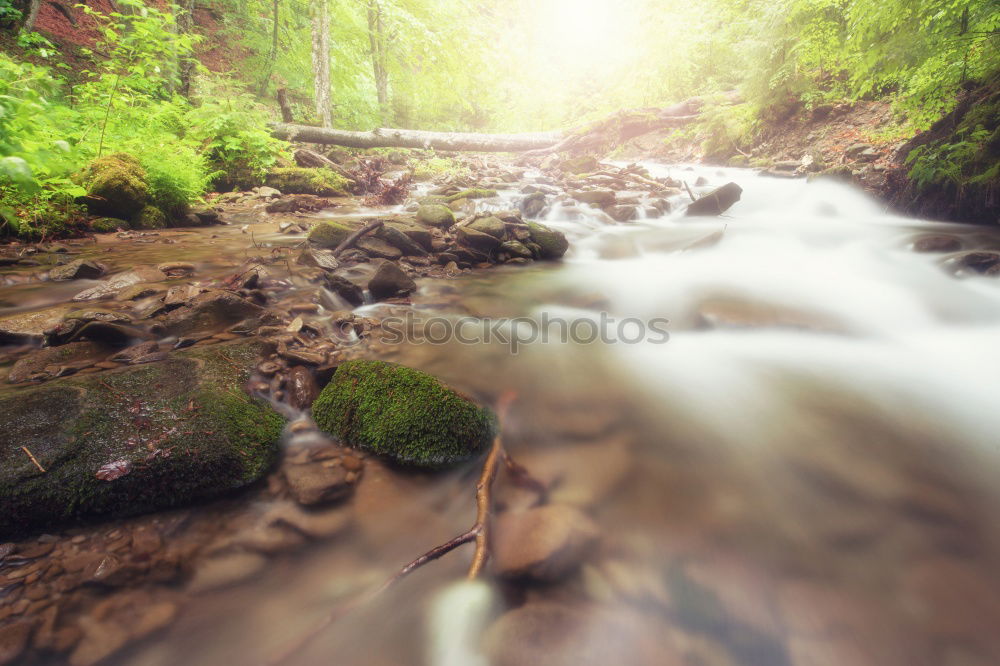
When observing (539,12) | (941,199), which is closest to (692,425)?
(941,199)

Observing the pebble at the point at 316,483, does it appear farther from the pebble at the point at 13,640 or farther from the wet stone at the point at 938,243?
the wet stone at the point at 938,243

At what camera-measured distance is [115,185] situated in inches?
213

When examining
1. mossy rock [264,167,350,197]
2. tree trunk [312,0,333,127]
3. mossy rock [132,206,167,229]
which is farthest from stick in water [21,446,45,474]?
tree trunk [312,0,333,127]

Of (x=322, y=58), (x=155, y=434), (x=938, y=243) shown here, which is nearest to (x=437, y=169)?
(x=322, y=58)

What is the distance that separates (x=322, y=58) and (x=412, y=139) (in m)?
3.49

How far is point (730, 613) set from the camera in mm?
1450

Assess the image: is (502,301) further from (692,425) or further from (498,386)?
(692,425)

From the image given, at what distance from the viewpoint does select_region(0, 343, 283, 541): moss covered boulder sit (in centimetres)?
150

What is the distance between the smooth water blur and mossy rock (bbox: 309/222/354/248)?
6.37 feet

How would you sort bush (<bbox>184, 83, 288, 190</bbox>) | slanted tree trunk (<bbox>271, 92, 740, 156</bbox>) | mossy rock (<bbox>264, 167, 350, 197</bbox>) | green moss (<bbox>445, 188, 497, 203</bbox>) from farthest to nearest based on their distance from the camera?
slanted tree trunk (<bbox>271, 92, 740, 156</bbox>) → mossy rock (<bbox>264, 167, 350, 197</bbox>) → green moss (<bbox>445, 188, 497, 203</bbox>) → bush (<bbox>184, 83, 288, 190</bbox>)

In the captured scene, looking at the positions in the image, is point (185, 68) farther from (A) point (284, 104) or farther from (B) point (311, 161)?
(B) point (311, 161)

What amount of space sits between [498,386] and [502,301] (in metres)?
1.75

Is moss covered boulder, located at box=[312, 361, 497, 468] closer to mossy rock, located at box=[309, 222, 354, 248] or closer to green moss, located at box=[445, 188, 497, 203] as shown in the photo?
mossy rock, located at box=[309, 222, 354, 248]

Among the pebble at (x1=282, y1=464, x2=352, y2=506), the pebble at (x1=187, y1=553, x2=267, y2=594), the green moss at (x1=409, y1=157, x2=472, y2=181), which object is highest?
the green moss at (x1=409, y1=157, x2=472, y2=181)
